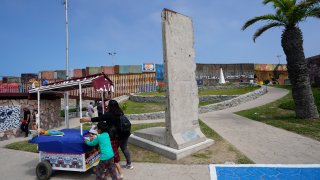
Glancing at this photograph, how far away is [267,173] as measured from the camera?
6.14 meters

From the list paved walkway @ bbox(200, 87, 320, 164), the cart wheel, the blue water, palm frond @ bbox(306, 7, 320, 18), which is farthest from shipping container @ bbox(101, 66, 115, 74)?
the blue water

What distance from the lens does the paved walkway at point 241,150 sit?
645cm

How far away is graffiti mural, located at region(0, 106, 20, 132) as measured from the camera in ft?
44.8

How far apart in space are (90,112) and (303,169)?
516 inches

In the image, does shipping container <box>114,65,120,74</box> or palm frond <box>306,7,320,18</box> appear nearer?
palm frond <box>306,7,320,18</box>

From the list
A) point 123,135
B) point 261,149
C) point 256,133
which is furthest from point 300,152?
point 123,135

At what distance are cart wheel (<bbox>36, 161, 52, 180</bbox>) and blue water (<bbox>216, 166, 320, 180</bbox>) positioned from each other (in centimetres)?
385

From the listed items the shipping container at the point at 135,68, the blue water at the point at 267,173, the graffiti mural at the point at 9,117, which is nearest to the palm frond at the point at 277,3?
the blue water at the point at 267,173

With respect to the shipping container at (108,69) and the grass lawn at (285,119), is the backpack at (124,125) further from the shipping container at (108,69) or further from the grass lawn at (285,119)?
the shipping container at (108,69)

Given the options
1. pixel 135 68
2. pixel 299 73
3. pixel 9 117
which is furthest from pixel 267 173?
pixel 135 68

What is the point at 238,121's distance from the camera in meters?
13.0

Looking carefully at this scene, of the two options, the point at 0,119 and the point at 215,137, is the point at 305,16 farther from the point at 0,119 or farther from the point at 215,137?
the point at 0,119

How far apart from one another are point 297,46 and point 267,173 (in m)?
8.64

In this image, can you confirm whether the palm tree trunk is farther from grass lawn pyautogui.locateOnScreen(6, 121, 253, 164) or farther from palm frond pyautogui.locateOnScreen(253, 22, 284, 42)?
grass lawn pyautogui.locateOnScreen(6, 121, 253, 164)
